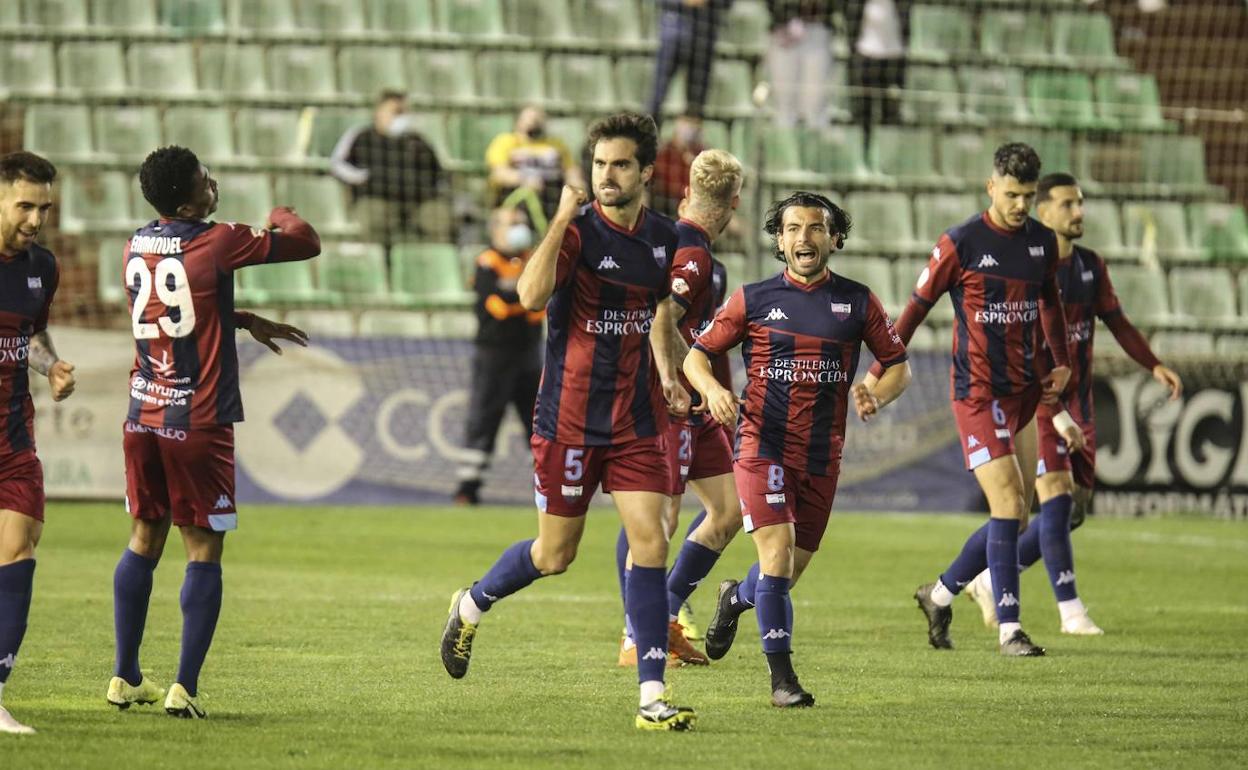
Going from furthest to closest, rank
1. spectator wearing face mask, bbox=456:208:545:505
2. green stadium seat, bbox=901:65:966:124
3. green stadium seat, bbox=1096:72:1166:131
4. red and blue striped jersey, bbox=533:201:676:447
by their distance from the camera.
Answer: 1. green stadium seat, bbox=1096:72:1166:131
2. green stadium seat, bbox=901:65:966:124
3. spectator wearing face mask, bbox=456:208:545:505
4. red and blue striped jersey, bbox=533:201:676:447

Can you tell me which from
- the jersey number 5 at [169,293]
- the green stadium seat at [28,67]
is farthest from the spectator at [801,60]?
the jersey number 5 at [169,293]

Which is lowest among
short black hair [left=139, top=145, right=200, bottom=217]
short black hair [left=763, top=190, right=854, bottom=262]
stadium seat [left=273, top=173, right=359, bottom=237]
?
stadium seat [left=273, top=173, right=359, bottom=237]

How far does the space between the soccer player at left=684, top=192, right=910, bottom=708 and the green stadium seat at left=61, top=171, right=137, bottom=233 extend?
12812 mm

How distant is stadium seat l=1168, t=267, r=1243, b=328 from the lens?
20.5 metres

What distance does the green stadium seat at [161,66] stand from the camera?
20.4 m

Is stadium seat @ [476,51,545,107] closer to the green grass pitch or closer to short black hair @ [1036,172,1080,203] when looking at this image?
the green grass pitch

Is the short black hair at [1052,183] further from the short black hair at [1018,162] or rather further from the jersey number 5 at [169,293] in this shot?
the jersey number 5 at [169,293]

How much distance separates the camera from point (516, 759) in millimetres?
5836

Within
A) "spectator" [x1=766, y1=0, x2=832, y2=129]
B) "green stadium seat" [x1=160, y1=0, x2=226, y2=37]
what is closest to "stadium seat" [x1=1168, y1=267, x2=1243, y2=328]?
"spectator" [x1=766, y1=0, x2=832, y2=129]

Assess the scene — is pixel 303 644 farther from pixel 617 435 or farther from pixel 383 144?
pixel 383 144

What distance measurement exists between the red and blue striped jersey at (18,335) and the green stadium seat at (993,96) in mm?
16291

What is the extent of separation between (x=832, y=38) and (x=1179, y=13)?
5.11 meters

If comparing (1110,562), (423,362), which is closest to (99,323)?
(423,362)

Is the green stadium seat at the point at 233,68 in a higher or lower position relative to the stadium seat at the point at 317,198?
higher
